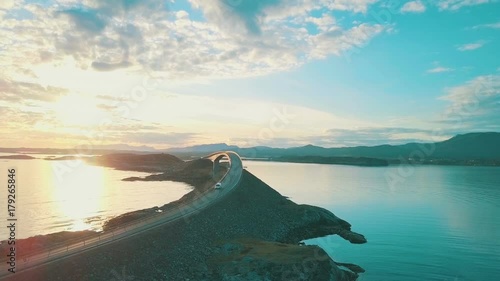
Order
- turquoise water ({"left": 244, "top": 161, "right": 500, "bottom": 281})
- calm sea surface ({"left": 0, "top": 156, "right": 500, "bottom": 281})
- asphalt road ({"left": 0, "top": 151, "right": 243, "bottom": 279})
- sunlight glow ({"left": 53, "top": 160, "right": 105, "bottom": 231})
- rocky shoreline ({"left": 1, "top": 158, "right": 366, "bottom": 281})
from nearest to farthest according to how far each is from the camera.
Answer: asphalt road ({"left": 0, "top": 151, "right": 243, "bottom": 279}), rocky shoreline ({"left": 1, "top": 158, "right": 366, "bottom": 281}), turquoise water ({"left": 244, "top": 161, "right": 500, "bottom": 281}), calm sea surface ({"left": 0, "top": 156, "right": 500, "bottom": 281}), sunlight glow ({"left": 53, "top": 160, "right": 105, "bottom": 231})

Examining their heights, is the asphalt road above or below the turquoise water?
above

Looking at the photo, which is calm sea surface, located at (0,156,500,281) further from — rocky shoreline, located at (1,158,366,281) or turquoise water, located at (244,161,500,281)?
rocky shoreline, located at (1,158,366,281)

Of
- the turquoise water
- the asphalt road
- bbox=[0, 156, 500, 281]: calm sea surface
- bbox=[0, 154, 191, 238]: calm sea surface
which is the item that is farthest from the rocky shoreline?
bbox=[0, 154, 191, 238]: calm sea surface

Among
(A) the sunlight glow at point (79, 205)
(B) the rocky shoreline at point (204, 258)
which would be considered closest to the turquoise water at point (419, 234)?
(B) the rocky shoreline at point (204, 258)

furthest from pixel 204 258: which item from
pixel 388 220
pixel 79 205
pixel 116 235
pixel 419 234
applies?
pixel 79 205

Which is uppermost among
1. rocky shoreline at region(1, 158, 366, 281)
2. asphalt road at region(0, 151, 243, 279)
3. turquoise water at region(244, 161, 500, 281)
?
asphalt road at region(0, 151, 243, 279)

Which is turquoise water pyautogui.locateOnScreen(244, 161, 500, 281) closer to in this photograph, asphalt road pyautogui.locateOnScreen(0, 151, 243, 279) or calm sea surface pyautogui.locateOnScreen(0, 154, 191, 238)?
asphalt road pyautogui.locateOnScreen(0, 151, 243, 279)

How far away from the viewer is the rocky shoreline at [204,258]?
3775cm

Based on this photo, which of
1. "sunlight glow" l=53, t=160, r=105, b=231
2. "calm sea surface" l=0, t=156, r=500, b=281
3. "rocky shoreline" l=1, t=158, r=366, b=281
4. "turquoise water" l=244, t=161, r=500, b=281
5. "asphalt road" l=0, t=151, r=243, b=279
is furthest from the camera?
"sunlight glow" l=53, t=160, r=105, b=231

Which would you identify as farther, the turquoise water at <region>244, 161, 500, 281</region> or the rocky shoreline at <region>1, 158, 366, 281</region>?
the turquoise water at <region>244, 161, 500, 281</region>

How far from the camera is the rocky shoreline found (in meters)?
37.8

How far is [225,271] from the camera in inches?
1720

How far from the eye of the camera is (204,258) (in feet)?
159

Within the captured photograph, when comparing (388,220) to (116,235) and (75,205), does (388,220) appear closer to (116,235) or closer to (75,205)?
(116,235)
